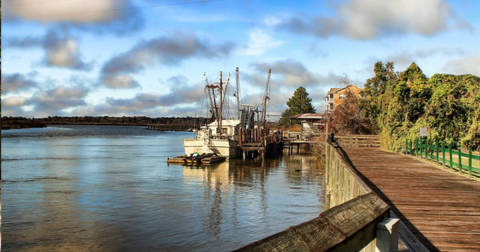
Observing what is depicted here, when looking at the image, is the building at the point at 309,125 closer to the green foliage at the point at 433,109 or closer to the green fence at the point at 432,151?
the green foliage at the point at 433,109

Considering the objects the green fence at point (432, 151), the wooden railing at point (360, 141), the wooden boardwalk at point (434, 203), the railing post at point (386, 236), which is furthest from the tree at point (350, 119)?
the railing post at point (386, 236)

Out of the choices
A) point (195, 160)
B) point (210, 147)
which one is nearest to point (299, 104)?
point (210, 147)

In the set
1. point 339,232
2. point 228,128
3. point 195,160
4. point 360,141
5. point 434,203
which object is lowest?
point 195,160

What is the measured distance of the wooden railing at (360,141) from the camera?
35.9 m

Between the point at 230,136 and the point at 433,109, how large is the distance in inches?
1410

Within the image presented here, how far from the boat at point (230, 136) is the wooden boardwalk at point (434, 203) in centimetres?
3440

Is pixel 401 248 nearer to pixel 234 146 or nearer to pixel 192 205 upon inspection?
pixel 192 205

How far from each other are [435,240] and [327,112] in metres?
44.3

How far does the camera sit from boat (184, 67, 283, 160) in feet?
165

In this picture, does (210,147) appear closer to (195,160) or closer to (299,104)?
(195,160)

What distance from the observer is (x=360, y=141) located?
37000mm

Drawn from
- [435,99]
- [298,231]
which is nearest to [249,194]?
[435,99]

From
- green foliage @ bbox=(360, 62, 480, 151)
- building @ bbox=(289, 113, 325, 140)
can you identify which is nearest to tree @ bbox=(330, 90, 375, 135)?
building @ bbox=(289, 113, 325, 140)

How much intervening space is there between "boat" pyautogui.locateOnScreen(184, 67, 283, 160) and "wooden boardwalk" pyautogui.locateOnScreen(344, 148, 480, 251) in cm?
3440
